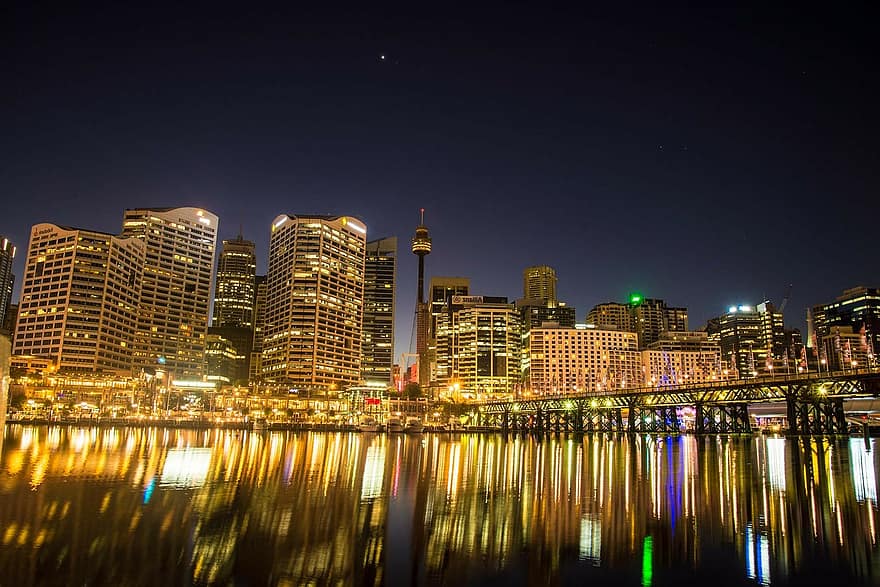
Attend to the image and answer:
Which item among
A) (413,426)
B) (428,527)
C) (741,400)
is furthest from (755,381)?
(413,426)

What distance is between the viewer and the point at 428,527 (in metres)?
24.2

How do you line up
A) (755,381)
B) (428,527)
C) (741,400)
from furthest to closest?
1. (741,400)
2. (755,381)
3. (428,527)

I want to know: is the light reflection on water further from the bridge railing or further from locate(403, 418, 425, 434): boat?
locate(403, 418, 425, 434): boat

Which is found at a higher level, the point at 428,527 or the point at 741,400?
the point at 741,400

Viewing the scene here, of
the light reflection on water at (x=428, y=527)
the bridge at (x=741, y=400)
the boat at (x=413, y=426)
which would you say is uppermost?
the bridge at (x=741, y=400)

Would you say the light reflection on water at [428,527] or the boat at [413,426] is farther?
A: the boat at [413,426]

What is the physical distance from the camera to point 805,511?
27.5 meters

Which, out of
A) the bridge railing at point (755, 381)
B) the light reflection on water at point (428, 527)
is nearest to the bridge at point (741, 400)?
the bridge railing at point (755, 381)

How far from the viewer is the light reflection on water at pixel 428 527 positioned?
58.0 ft

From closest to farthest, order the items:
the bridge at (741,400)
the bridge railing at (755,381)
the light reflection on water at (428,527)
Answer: the light reflection on water at (428,527) → the bridge railing at (755,381) → the bridge at (741,400)

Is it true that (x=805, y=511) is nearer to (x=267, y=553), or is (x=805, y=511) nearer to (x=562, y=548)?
(x=562, y=548)

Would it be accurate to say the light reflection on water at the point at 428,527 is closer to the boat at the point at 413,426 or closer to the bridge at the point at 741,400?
the bridge at the point at 741,400

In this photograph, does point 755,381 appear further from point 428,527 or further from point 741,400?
point 428,527

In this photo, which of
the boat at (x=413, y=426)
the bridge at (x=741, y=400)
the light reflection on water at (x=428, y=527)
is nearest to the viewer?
the light reflection on water at (x=428, y=527)
